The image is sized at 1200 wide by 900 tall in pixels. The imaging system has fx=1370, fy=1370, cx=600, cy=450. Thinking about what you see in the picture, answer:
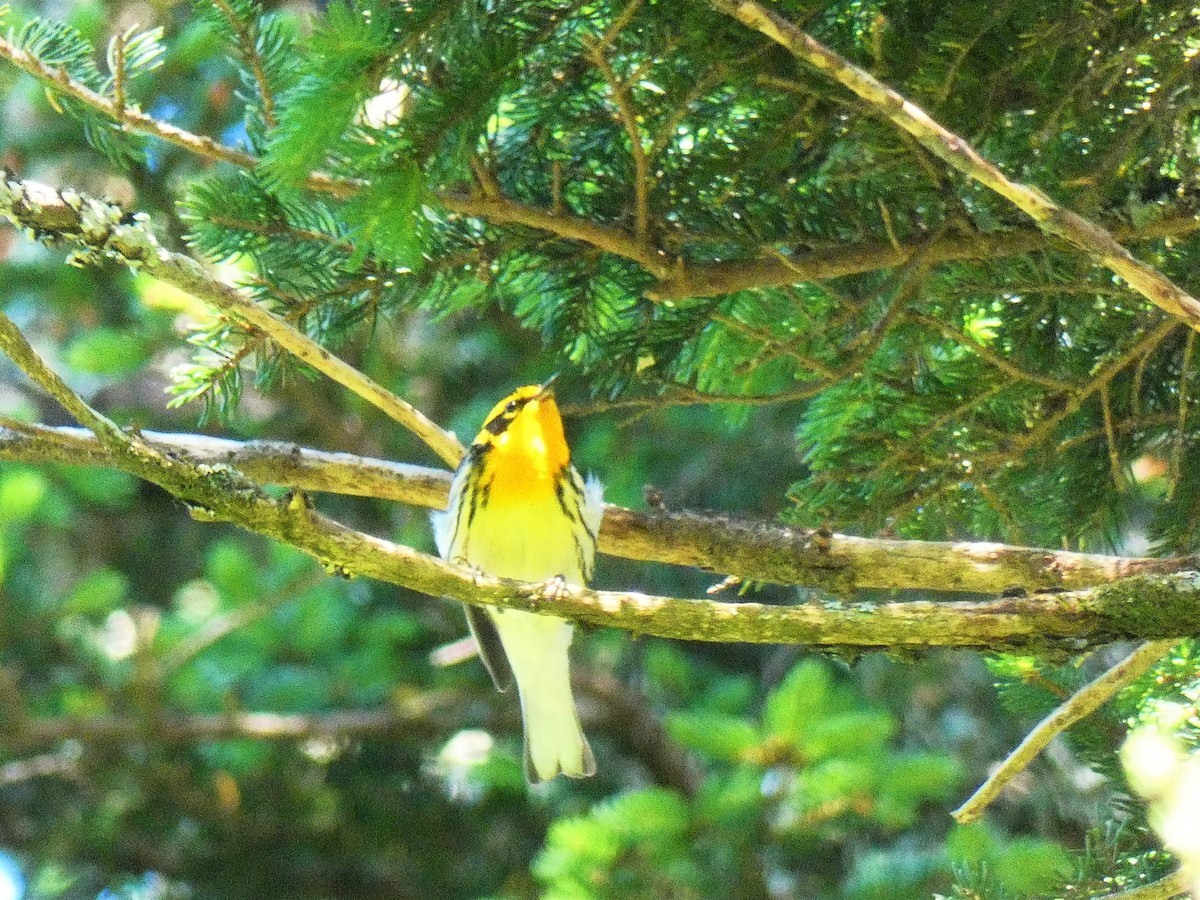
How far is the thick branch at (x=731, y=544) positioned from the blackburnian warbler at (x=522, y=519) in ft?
2.42

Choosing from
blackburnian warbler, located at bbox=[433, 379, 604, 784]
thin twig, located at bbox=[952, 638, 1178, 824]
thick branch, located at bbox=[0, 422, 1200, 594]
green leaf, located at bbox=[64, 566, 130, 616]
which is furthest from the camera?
green leaf, located at bbox=[64, 566, 130, 616]

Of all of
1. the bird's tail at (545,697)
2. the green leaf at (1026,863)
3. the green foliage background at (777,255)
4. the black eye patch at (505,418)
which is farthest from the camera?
the bird's tail at (545,697)

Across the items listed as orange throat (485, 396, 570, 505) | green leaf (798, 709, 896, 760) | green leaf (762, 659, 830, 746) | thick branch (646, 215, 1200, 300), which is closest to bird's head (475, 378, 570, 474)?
orange throat (485, 396, 570, 505)

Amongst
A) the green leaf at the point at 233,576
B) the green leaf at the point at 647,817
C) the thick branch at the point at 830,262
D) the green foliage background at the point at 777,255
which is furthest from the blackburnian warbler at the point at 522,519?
the green leaf at the point at 233,576

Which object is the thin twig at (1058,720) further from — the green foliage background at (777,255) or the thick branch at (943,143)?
the thick branch at (943,143)

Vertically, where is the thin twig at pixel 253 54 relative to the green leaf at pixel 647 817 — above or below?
above

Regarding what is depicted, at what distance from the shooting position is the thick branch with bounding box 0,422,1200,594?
199cm

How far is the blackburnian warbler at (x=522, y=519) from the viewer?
3.34m

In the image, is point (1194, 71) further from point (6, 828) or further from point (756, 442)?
point (6, 828)

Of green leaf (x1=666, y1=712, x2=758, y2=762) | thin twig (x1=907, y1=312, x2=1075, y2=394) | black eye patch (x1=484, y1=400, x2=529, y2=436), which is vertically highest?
black eye patch (x1=484, y1=400, x2=529, y2=436)

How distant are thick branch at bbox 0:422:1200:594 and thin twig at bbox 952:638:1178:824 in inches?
4.6

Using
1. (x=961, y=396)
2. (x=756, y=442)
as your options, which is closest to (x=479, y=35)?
(x=961, y=396)

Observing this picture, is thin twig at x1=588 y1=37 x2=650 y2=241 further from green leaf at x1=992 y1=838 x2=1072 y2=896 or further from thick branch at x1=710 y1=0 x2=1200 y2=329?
green leaf at x1=992 y1=838 x2=1072 y2=896

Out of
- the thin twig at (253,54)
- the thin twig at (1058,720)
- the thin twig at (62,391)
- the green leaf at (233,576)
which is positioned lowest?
the thin twig at (1058,720)
